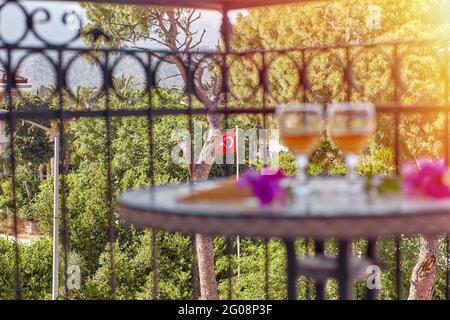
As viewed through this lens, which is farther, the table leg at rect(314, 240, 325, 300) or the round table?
the table leg at rect(314, 240, 325, 300)

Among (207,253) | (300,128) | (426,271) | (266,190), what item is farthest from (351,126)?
(207,253)

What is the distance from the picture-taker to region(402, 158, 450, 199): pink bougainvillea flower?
1.36 metres

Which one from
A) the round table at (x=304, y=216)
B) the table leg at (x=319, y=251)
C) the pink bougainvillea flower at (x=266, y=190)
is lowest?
the table leg at (x=319, y=251)

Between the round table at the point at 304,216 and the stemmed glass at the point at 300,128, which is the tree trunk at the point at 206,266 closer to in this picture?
the stemmed glass at the point at 300,128

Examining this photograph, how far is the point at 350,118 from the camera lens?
4.75 feet

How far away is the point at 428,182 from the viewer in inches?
54.3

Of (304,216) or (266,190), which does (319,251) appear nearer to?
(266,190)

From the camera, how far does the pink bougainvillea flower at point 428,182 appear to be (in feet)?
4.47

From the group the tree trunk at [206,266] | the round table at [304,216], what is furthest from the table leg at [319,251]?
the tree trunk at [206,266]

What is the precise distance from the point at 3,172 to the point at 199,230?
25.1 meters

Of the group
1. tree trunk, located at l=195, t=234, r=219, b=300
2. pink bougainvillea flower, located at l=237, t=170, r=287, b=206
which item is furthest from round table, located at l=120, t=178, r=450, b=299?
tree trunk, located at l=195, t=234, r=219, b=300

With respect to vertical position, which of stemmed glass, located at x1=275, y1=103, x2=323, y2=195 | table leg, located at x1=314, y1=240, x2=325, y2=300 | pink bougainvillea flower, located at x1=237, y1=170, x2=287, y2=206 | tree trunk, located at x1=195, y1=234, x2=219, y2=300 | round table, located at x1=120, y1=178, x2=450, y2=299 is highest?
stemmed glass, located at x1=275, y1=103, x2=323, y2=195

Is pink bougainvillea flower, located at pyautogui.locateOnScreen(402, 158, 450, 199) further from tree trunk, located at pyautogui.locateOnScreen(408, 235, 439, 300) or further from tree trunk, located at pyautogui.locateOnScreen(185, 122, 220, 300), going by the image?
tree trunk, located at pyautogui.locateOnScreen(185, 122, 220, 300)
